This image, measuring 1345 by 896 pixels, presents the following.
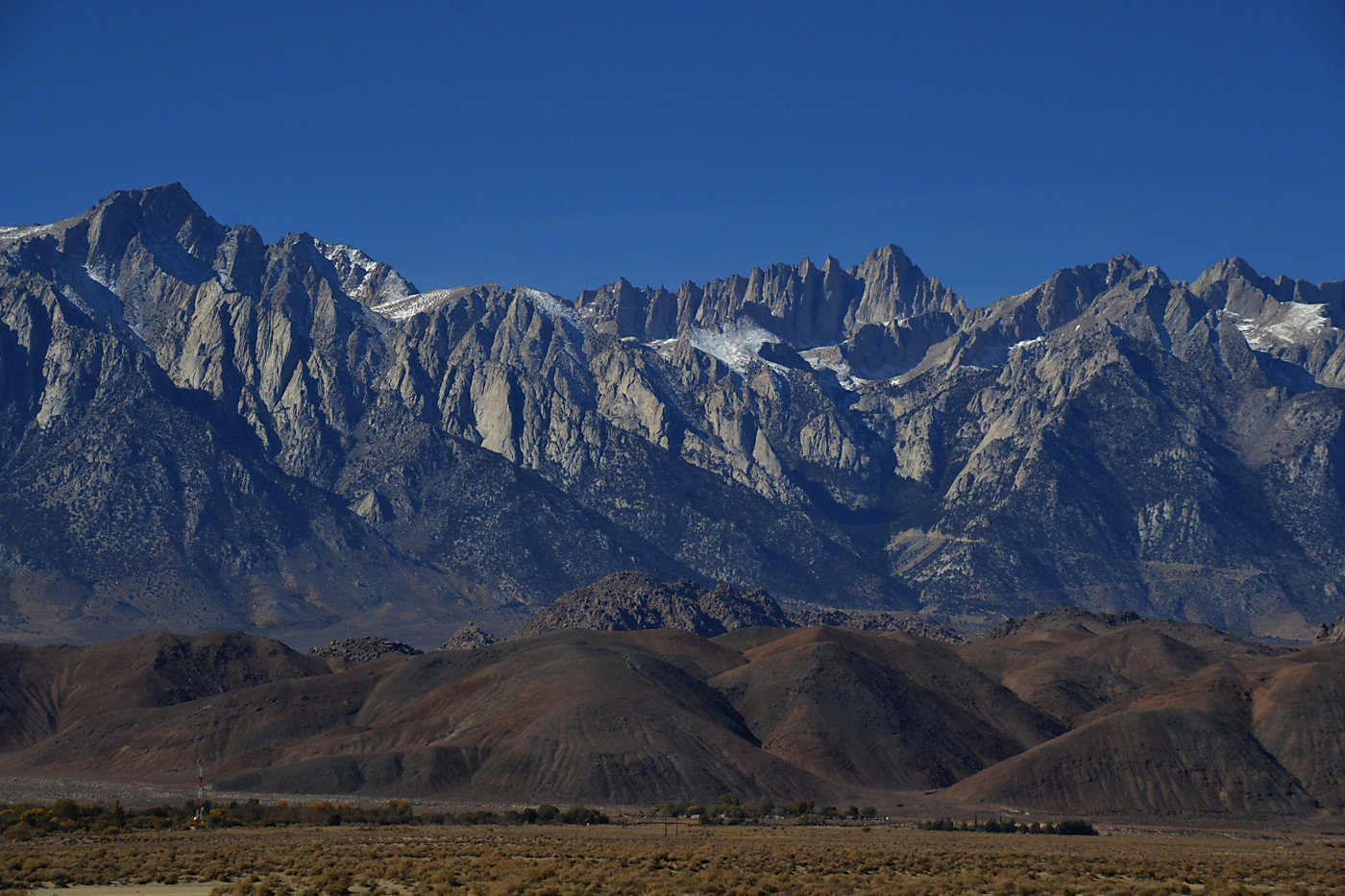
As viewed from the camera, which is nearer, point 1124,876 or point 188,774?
point 1124,876

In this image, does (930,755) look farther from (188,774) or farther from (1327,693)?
(188,774)

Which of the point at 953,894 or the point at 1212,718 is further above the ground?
the point at 1212,718

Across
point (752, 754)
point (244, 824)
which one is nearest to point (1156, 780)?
point (752, 754)

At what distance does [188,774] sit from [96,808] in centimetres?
7279

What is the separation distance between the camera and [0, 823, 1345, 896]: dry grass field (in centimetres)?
7319

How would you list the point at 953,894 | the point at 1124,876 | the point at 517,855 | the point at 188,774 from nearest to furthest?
the point at 953,894, the point at 1124,876, the point at 517,855, the point at 188,774

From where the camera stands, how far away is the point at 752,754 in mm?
176125

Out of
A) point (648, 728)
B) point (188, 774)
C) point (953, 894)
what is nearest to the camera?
point (953, 894)

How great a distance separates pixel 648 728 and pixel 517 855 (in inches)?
3520

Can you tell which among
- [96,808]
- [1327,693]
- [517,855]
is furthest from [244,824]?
[1327,693]

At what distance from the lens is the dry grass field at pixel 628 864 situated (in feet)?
240

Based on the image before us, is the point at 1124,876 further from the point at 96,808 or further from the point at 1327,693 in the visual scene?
the point at 1327,693

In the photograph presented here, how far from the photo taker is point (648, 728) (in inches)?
7037

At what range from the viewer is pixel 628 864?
270ft
